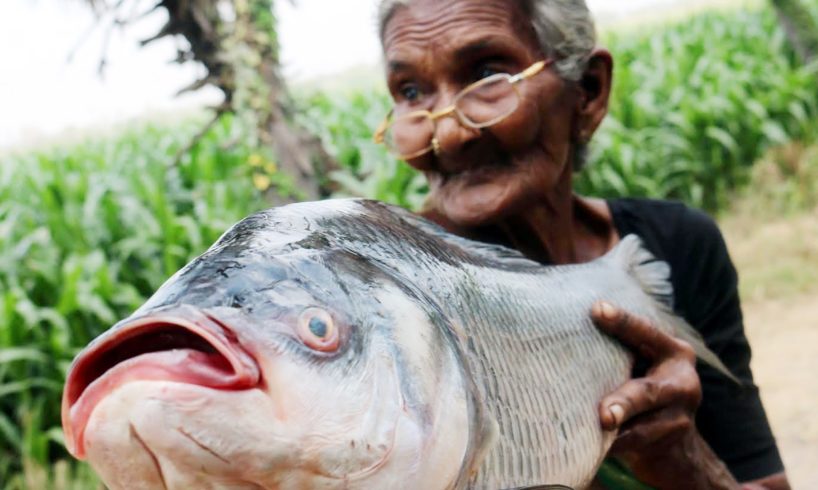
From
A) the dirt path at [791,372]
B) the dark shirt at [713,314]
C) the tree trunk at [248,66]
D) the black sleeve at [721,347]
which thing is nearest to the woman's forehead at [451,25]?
the dark shirt at [713,314]

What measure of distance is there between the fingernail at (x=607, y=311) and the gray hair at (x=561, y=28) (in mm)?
579

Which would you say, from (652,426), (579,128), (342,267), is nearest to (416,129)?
(579,128)

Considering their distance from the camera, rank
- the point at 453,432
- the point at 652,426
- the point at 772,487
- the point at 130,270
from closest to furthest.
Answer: the point at 453,432, the point at 652,426, the point at 772,487, the point at 130,270

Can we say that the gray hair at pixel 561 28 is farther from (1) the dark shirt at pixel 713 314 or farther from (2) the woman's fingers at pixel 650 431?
(2) the woman's fingers at pixel 650 431

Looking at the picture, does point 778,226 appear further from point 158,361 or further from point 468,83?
point 158,361

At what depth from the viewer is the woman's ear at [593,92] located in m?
2.19

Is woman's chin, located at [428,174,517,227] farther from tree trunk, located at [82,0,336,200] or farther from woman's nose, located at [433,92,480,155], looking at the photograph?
tree trunk, located at [82,0,336,200]

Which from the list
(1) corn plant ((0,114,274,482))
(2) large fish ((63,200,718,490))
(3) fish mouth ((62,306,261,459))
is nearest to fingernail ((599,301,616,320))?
(2) large fish ((63,200,718,490))

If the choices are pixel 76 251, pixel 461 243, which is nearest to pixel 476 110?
pixel 461 243

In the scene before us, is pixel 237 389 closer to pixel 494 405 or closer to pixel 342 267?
pixel 342 267

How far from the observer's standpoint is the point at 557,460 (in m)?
1.49

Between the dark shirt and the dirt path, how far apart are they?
8.92 ft

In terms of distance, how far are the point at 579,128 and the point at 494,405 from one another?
1072 millimetres

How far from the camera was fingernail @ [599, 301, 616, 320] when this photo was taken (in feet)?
5.79
